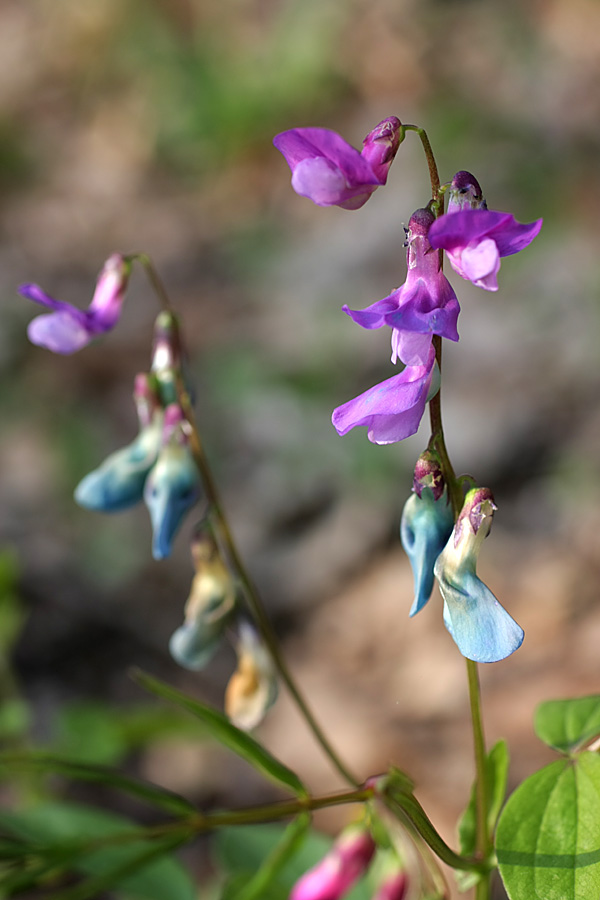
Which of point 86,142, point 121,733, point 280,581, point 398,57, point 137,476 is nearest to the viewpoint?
point 137,476

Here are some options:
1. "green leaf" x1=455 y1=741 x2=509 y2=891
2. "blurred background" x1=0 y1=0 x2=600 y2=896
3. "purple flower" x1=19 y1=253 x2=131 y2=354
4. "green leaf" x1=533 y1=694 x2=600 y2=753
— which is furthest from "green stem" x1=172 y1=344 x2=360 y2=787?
"blurred background" x1=0 y1=0 x2=600 y2=896

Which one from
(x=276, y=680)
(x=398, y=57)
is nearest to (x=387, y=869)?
(x=276, y=680)

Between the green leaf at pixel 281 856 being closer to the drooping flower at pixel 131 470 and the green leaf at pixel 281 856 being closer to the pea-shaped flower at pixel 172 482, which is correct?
the pea-shaped flower at pixel 172 482

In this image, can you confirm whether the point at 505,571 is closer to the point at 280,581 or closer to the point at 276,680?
the point at 280,581

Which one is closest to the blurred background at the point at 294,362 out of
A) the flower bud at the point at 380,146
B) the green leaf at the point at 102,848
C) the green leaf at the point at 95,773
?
the green leaf at the point at 102,848

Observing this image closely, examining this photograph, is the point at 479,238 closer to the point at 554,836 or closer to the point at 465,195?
the point at 465,195
